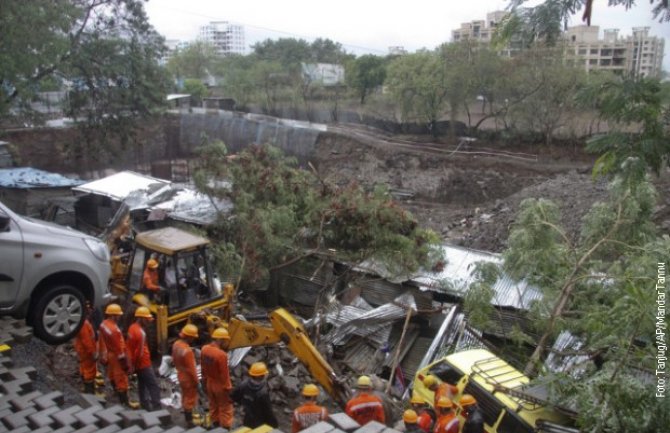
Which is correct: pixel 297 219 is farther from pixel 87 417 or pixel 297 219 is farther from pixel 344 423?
pixel 344 423

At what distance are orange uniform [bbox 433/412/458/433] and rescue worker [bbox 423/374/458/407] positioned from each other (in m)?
0.79

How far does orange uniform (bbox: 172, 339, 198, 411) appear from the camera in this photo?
7.05 meters

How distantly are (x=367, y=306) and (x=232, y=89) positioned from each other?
35.6m

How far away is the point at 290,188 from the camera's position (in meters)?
13.8

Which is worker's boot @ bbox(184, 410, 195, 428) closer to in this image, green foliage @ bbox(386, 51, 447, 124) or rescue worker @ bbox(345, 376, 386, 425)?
rescue worker @ bbox(345, 376, 386, 425)

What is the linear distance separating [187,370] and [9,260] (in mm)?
2382

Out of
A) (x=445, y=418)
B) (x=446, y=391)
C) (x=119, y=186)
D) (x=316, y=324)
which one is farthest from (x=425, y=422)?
(x=119, y=186)

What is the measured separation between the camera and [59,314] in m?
7.42

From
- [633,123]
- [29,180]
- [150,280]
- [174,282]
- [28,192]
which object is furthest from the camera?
[29,180]

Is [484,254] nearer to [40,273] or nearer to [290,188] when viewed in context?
[290,188]

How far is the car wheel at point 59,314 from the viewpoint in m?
7.25

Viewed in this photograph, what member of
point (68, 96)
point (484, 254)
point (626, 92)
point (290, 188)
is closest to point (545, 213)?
point (484, 254)

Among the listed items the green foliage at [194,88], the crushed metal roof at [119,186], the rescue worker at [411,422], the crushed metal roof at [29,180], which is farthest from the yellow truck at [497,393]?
the green foliage at [194,88]

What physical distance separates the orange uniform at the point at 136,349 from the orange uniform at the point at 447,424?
3526mm
